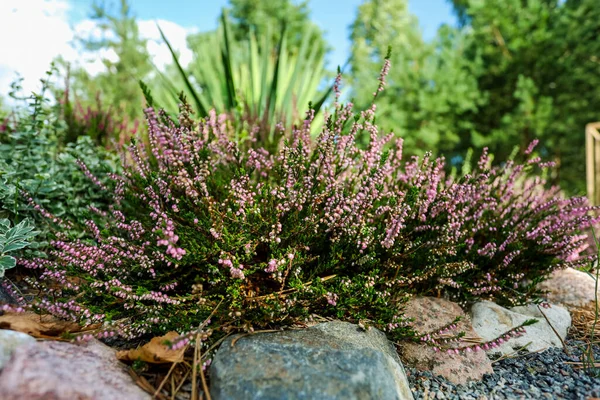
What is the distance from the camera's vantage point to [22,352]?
4.51ft

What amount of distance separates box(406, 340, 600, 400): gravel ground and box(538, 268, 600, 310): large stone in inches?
34.0

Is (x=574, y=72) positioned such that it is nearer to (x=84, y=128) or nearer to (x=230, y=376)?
(x=84, y=128)

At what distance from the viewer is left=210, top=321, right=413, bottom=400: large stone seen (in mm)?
1485

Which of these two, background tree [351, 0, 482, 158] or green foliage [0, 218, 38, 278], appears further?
background tree [351, 0, 482, 158]

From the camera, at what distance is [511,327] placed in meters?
2.30

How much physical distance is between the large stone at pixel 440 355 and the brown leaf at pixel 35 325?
162 cm

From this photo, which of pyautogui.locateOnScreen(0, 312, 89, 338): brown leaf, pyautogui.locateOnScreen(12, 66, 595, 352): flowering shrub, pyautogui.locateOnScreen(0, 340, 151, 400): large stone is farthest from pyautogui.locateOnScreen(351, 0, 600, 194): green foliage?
pyautogui.locateOnScreen(0, 340, 151, 400): large stone

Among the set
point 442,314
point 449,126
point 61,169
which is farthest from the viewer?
point 449,126

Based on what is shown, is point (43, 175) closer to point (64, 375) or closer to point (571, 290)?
point (64, 375)

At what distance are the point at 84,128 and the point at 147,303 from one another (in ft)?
9.37

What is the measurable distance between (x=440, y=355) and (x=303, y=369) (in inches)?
34.3

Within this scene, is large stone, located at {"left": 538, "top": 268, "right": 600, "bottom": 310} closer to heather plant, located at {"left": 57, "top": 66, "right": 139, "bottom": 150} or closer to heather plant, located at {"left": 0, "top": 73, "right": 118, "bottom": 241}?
heather plant, located at {"left": 0, "top": 73, "right": 118, "bottom": 241}

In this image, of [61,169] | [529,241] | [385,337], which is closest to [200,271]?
[385,337]

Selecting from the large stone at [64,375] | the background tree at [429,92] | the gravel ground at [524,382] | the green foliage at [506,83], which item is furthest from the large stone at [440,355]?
the green foliage at [506,83]
